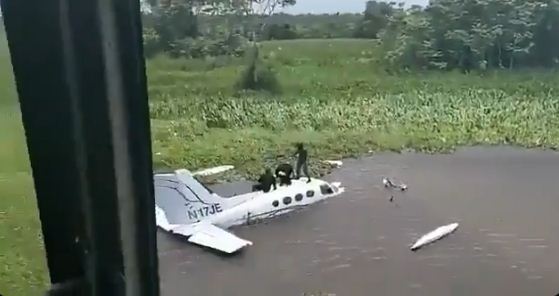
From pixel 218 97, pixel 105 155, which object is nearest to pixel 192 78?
pixel 218 97

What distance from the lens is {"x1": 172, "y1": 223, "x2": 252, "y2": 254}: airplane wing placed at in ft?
2.00

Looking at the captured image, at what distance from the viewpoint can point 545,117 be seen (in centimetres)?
60

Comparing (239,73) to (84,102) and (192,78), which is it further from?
(84,102)

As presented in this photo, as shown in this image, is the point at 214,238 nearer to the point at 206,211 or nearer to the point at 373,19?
the point at 206,211

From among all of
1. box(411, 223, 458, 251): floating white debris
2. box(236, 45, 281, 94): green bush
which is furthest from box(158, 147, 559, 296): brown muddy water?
box(236, 45, 281, 94): green bush

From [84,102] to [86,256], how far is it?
144mm

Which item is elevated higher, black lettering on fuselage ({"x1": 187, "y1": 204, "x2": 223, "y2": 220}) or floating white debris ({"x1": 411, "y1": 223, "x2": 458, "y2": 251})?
black lettering on fuselage ({"x1": 187, "y1": 204, "x2": 223, "y2": 220})

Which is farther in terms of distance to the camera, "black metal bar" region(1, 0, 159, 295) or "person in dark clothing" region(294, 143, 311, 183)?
"person in dark clothing" region(294, 143, 311, 183)

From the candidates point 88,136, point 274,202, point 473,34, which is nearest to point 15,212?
point 88,136

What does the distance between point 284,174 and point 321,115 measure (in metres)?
0.07

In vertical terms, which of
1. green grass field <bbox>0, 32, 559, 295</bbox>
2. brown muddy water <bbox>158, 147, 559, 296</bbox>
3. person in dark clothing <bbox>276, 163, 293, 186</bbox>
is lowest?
brown muddy water <bbox>158, 147, 559, 296</bbox>

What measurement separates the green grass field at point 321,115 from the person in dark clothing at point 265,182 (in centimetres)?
1

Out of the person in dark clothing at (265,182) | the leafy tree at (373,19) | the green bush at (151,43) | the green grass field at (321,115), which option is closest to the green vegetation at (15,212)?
the green grass field at (321,115)

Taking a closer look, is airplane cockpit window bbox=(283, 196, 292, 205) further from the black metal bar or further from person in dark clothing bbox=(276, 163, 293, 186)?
the black metal bar
